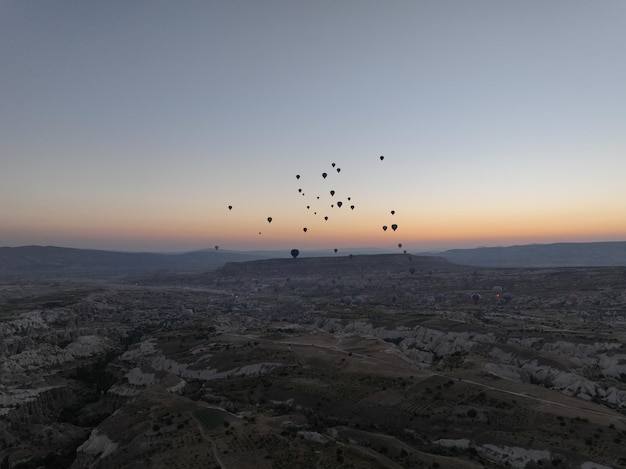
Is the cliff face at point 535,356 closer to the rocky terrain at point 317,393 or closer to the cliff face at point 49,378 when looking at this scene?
the rocky terrain at point 317,393

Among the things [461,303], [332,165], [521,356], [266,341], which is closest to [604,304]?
[461,303]

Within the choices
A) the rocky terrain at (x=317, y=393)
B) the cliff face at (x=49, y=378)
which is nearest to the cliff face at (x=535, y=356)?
the rocky terrain at (x=317, y=393)

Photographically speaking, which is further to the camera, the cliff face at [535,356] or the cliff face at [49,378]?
the cliff face at [535,356]

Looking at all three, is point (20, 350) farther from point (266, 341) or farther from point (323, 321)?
point (323, 321)

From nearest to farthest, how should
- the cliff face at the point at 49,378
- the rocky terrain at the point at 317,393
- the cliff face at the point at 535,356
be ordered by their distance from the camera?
1. the rocky terrain at the point at 317,393
2. the cliff face at the point at 49,378
3. the cliff face at the point at 535,356

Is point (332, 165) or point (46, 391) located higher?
point (332, 165)

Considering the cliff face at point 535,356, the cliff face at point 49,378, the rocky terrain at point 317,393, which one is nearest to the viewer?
the rocky terrain at point 317,393

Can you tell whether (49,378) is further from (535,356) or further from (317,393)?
(535,356)

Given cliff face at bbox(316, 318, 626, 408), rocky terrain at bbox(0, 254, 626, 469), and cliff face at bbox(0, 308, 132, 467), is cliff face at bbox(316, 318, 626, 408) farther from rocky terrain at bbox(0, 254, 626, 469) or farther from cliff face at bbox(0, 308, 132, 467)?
cliff face at bbox(0, 308, 132, 467)

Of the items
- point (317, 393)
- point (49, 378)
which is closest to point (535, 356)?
point (317, 393)
